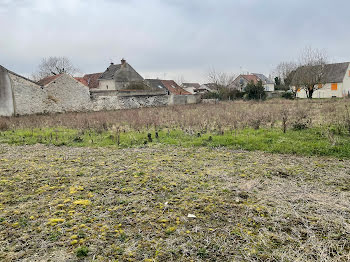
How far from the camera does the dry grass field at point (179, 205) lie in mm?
2699

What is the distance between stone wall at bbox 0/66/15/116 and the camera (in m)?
20.6

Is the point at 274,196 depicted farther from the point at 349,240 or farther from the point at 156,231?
the point at 156,231

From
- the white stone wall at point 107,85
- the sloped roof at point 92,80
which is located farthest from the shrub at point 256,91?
the sloped roof at point 92,80

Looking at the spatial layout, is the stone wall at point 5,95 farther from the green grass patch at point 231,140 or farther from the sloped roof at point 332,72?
the sloped roof at point 332,72

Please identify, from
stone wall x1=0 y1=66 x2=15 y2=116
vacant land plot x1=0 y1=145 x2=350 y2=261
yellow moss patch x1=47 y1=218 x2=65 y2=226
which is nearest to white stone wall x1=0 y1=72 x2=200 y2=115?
stone wall x1=0 y1=66 x2=15 y2=116

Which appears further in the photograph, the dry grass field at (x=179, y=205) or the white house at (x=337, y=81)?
the white house at (x=337, y=81)

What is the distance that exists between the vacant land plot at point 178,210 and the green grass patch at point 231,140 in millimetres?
833

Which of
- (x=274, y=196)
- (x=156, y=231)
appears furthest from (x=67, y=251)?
(x=274, y=196)

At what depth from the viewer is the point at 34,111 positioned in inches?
894

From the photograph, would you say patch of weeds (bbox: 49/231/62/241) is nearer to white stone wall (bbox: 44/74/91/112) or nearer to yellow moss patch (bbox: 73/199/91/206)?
yellow moss patch (bbox: 73/199/91/206)

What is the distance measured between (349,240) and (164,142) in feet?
21.2

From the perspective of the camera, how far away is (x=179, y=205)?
374cm

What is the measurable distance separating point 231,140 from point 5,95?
20749 mm

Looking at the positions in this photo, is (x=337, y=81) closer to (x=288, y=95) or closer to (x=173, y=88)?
(x=288, y=95)
